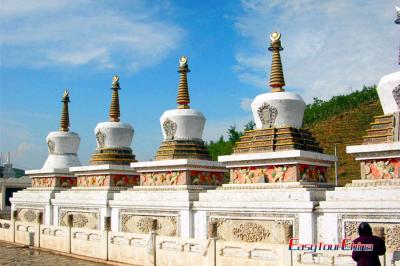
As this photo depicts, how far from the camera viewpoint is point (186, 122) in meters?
16.8

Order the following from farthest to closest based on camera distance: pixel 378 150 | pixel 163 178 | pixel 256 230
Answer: pixel 163 178
pixel 256 230
pixel 378 150

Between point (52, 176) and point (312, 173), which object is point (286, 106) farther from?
point (52, 176)

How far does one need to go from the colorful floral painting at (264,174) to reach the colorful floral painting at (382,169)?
6.19 ft

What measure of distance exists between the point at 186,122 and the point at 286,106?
4.06 m

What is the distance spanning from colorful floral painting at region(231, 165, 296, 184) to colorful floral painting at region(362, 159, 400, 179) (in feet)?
6.19

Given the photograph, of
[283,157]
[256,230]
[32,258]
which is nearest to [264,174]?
[283,157]

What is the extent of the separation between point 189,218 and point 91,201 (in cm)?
533

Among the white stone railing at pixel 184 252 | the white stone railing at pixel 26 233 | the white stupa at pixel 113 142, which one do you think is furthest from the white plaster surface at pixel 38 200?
the white stone railing at pixel 184 252

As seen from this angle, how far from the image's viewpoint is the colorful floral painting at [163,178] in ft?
52.0

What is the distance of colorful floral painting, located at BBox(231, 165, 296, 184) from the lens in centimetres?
1295

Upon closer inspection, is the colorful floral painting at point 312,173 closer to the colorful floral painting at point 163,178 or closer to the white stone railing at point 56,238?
the colorful floral painting at point 163,178

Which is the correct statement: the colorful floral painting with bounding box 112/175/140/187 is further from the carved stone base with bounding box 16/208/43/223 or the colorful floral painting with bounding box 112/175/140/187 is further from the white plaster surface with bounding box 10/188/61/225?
the carved stone base with bounding box 16/208/43/223

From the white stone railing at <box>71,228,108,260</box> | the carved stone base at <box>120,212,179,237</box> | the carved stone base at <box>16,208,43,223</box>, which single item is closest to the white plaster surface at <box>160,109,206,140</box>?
the carved stone base at <box>120,212,179,237</box>

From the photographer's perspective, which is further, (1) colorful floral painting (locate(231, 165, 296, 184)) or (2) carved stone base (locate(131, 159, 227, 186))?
(2) carved stone base (locate(131, 159, 227, 186))
